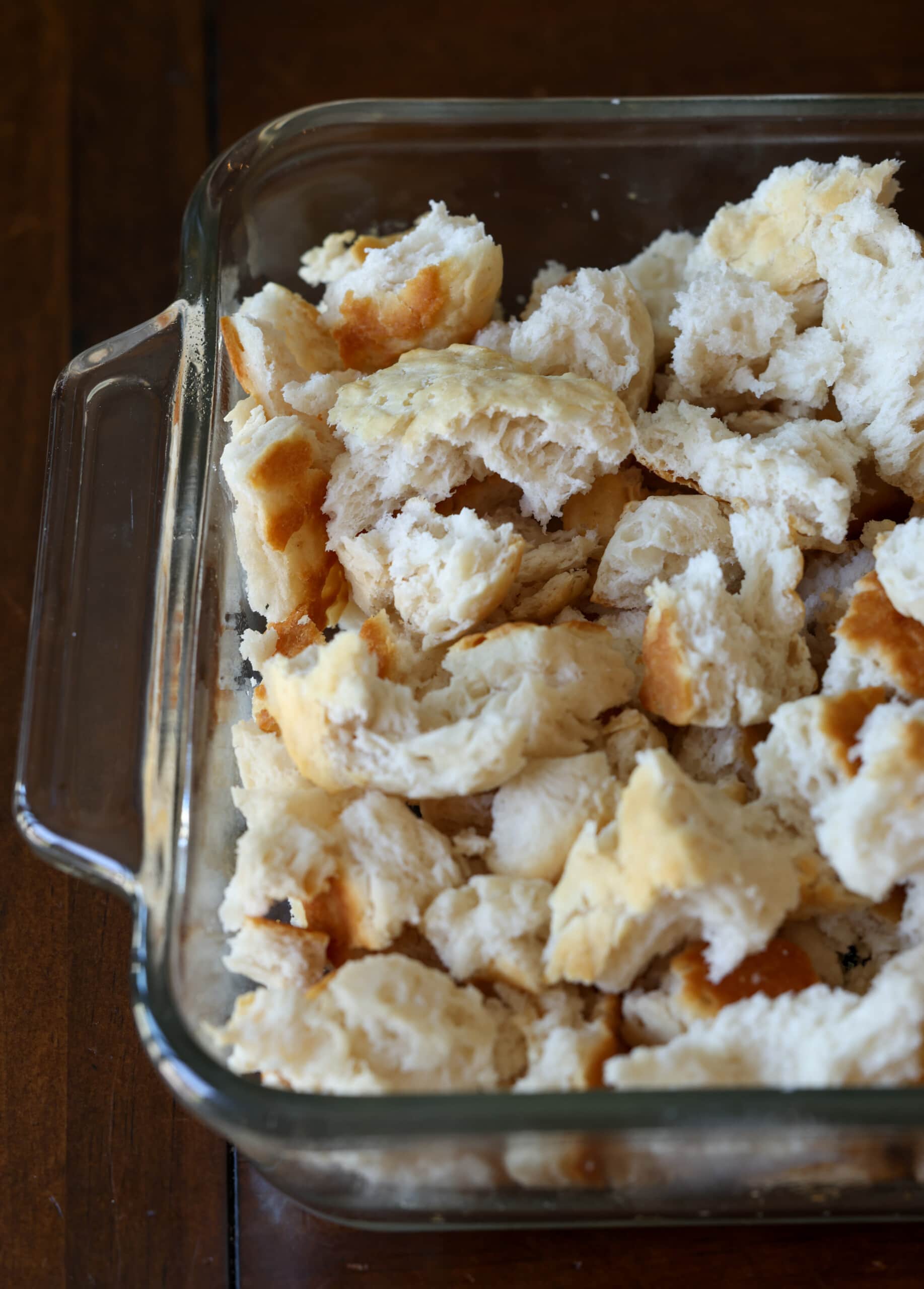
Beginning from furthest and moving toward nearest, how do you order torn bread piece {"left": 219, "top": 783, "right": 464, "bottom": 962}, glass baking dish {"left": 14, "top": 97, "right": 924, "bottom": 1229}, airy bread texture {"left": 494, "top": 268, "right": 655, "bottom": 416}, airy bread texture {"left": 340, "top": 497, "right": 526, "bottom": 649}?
airy bread texture {"left": 494, "top": 268, "right": 655, "bottom": 416} < airy bread texture {"left": 340, "top": 497, "right": 526, "bottom": 649} < torn bread piece {"left": 219, "top": 783, "right": 464, "bottom": 962} < glass baking dish {"left": 14, "top": 97, "right": 924, "bottom": 1229}

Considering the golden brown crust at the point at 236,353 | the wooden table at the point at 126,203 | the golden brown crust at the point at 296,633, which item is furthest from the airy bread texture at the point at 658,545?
the wooden table at the point at 126,203

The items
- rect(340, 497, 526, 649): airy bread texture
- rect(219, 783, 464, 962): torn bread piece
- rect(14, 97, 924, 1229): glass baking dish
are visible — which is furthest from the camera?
rect(340, 497, 526, 649): airy bread texture

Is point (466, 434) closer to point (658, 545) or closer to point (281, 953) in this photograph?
point (658, 545)

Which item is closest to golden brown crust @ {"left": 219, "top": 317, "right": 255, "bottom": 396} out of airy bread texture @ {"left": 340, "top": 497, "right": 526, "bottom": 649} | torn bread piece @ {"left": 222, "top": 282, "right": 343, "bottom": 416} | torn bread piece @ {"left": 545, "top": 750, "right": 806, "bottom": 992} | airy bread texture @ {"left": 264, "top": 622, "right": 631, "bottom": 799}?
torn bread piece @ {"left": 222, "top": 282, "right": 343, "bottom": 416}

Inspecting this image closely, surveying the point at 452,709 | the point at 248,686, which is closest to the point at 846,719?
the point at 452,709

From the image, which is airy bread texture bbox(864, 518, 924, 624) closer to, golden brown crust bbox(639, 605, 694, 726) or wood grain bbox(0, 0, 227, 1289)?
golden brown crust bbox(639, 605, 694, 726)
